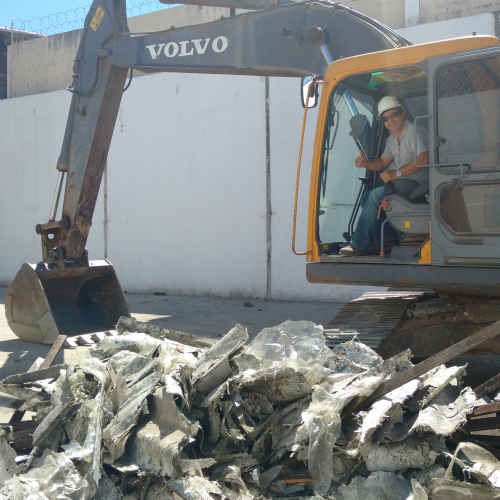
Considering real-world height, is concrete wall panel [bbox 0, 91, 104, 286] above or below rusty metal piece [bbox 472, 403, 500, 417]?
above

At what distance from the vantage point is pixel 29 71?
13203 millimetres

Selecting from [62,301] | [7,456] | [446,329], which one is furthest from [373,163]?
[62,301]

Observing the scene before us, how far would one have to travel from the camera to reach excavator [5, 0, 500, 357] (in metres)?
3.31

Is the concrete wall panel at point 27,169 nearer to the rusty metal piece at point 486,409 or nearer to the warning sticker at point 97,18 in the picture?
the warning sticker at point 97,18

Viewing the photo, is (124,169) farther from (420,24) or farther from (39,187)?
(420,24)

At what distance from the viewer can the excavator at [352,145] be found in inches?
130

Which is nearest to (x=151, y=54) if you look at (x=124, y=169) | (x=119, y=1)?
(x=119, y=1)

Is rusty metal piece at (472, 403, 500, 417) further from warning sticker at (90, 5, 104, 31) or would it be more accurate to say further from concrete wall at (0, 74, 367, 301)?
concrete wall at (0, 74, 367, 301)

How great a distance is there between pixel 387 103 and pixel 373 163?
0.43m

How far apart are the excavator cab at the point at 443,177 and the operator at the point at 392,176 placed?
61 mm

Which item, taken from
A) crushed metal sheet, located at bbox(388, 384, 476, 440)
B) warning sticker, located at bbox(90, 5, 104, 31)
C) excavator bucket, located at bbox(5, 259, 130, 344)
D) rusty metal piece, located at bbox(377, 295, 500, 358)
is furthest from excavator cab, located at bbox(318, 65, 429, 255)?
warning sticker, located at bbox(90, 5, 104, 31)

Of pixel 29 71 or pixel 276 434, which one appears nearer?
pixel 276 434

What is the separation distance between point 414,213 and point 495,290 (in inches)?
27.3

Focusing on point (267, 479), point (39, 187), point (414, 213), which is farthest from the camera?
point (39, 187)
